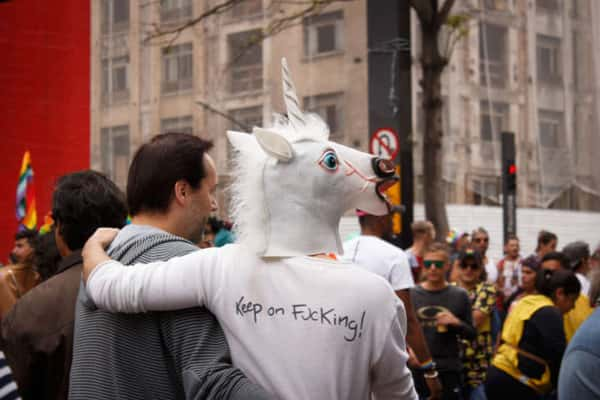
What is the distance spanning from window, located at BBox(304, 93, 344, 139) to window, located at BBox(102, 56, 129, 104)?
5093mm

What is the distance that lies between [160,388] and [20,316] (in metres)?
1.32

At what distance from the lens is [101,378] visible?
2623 mm

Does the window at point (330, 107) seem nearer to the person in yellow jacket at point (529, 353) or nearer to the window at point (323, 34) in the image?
the window at point (323, 34)

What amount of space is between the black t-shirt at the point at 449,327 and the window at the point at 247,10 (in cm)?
1917

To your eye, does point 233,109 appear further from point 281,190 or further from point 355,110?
point 281,190

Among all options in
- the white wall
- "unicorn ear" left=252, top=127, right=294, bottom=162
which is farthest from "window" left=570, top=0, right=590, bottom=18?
"unicorn ear" left=252, top=127, right=294, bottom=162

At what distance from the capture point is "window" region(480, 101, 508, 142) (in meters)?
26.9

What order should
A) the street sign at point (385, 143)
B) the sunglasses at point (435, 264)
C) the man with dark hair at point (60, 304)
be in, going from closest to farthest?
the man with dark hair at point (60, 304) → the sunglasses at point (435, 264) → the street sign at point (385, 143)

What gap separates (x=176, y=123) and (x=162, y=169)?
79.2ft

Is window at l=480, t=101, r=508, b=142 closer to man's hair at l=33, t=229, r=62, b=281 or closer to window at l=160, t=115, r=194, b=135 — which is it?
window at l=160, t=115, r=194, b=135

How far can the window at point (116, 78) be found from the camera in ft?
88.2

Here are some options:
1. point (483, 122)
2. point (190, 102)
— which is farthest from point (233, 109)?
point (483, 122)

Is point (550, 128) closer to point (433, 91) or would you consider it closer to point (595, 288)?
point (433, 91)

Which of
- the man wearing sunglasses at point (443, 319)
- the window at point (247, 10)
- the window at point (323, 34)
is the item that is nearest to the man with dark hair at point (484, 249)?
the man wearing sunglasses at point (443, 319)
